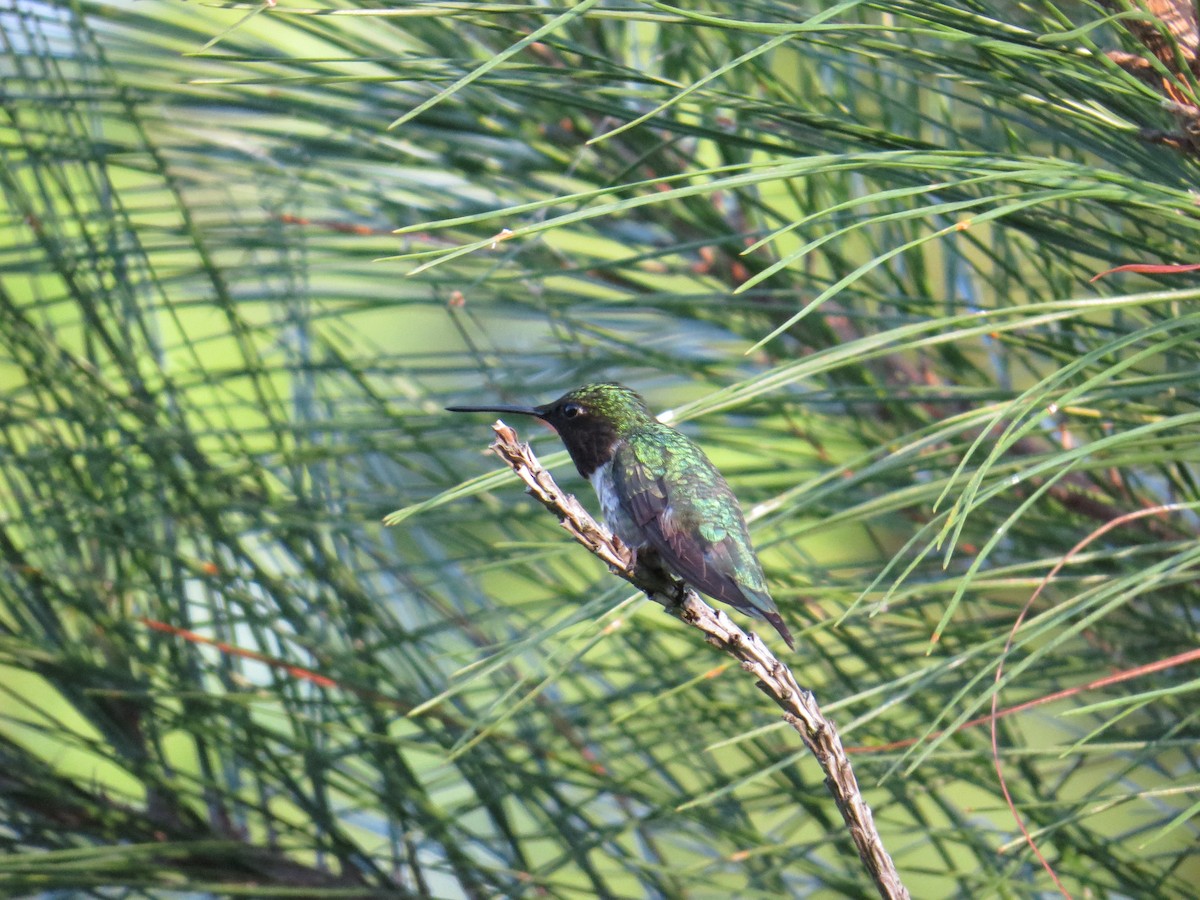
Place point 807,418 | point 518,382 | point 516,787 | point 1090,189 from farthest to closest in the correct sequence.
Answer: point 518,382
point 807,418
point 516,787
point 1090,189

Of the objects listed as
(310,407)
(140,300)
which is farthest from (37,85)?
(310,407)

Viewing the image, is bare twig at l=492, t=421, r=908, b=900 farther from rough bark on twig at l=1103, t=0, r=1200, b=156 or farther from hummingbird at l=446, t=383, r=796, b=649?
rough bark on twig at l=1103, t=0, r=1200, b=156

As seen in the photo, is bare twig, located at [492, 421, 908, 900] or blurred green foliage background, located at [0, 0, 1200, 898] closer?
bare twig, located at [492, 421, 908, 900]

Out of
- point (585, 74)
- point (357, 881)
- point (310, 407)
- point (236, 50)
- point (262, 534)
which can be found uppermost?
point (236, 50)

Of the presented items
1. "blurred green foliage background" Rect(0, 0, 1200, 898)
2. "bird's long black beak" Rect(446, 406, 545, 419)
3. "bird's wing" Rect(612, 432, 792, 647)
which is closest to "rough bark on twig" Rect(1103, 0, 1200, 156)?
"blurred green foliage background" Rect(0, 0, 1200, 898)

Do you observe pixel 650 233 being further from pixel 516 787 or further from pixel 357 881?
pixel 357 881

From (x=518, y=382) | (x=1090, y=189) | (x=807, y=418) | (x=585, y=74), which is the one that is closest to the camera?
(x=1090, y=189)

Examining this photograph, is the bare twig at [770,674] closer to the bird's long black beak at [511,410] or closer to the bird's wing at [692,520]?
the bird's wing at [692,520]
